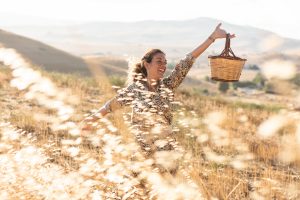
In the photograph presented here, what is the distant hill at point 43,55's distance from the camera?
64125mm

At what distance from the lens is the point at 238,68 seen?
4.32 metres

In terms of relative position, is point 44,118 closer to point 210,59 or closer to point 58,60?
point 210,59

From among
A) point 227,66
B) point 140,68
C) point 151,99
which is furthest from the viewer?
point 227,66

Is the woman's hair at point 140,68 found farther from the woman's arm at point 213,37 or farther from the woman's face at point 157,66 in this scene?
the woman's arm at point 213,37

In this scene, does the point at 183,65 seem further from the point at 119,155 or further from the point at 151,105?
the point at 119,155

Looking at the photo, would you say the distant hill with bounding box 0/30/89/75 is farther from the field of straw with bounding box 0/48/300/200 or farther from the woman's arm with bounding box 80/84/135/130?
the woman's arm with bounding box 80/84/135/130

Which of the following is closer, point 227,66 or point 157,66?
point 157,66

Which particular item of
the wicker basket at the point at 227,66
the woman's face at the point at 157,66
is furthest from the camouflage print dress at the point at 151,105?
the wicker basket at the point at 227,66

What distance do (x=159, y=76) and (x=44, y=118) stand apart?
179 inches

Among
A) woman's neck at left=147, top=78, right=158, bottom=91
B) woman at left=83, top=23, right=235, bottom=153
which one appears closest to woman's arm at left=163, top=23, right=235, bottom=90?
woman at left=83, top=23, right=235, bottom=153

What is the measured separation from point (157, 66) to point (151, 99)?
260mm

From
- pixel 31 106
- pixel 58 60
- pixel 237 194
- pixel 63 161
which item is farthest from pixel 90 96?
pixel 58 60

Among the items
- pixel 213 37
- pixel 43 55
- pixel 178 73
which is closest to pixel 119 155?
pixel 178 73

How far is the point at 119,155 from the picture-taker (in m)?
5.15
